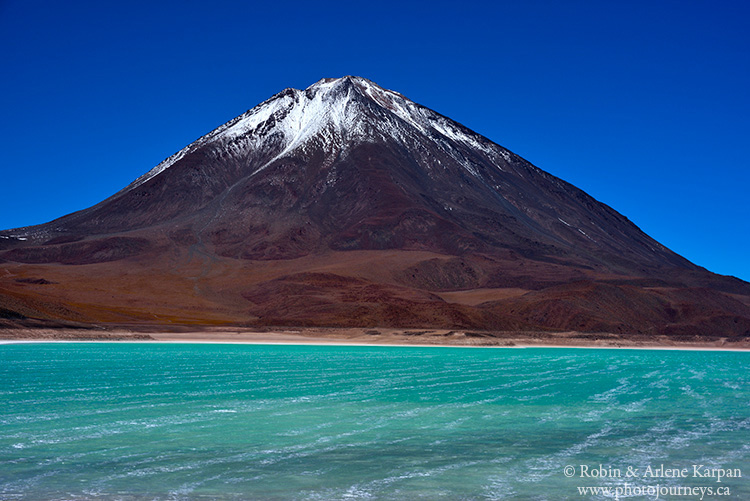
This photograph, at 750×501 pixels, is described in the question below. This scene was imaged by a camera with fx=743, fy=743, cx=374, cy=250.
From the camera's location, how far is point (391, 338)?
88.1 meters

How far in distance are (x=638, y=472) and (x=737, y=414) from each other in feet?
→ 39.4

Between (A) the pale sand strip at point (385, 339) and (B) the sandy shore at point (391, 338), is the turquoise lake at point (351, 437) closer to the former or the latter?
(A) the pale sand strip at point (385, 339)

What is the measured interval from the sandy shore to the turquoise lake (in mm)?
45816

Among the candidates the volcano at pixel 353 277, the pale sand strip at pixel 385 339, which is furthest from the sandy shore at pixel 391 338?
the volcano at pixel 353 277

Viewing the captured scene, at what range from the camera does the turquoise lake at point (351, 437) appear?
1310cm

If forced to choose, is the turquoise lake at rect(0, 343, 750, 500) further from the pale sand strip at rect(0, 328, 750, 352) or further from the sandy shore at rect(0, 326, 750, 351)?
the sandy shore at rect(0, 326, 750, 351)

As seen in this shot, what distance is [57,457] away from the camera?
15125 millimetres

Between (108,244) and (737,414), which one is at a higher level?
(108,244)

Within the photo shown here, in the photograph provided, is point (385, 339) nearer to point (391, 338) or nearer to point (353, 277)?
point (391, 338)

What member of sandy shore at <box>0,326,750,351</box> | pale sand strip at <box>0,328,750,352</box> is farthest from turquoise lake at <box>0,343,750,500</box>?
sandy shore at <box>0,326,750,351</box>

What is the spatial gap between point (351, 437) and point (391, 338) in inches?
2764

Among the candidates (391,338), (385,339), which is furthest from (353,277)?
(385,339)

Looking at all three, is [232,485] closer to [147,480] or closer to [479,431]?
[147,480]

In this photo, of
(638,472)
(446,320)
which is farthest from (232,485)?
(446,320)
